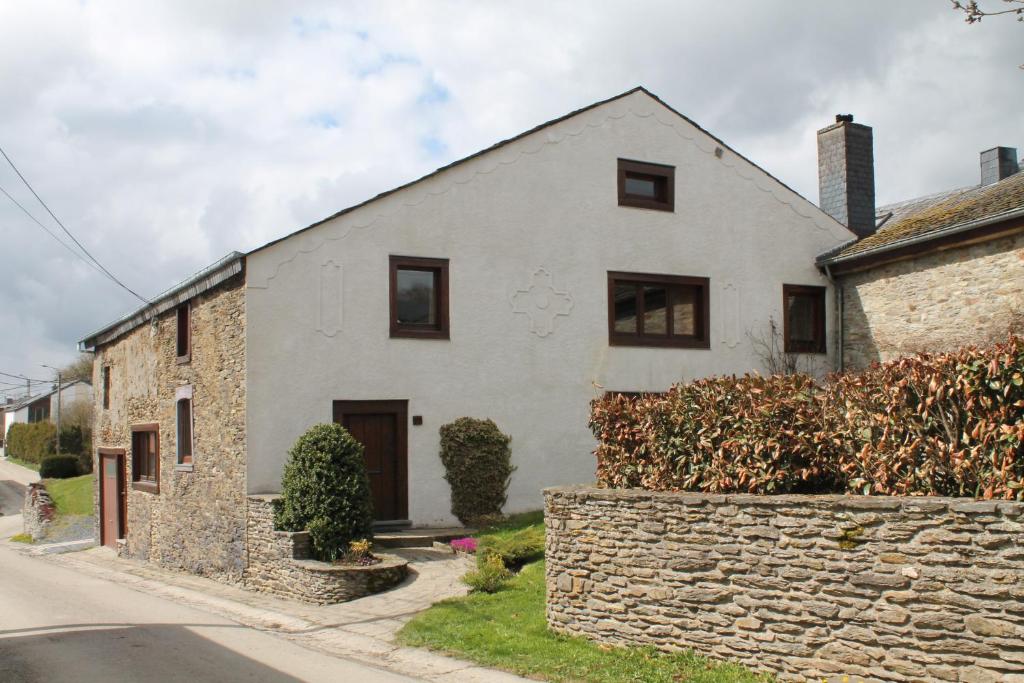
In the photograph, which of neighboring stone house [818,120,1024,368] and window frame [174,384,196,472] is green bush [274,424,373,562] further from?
neighboring stone house [818,120,1024,368]

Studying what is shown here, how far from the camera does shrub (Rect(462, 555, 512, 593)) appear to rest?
11344mm

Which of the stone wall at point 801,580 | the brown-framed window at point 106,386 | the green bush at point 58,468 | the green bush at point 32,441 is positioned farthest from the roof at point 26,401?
the stone wall at point 801,580

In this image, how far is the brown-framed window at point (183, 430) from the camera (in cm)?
1806

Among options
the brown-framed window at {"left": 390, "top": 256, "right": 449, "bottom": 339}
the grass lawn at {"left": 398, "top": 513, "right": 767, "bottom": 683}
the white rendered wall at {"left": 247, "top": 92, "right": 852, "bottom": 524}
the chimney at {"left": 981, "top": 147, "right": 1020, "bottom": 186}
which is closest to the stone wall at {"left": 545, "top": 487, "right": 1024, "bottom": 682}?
the grass lawn at {"left": 398, "top": 513, "right": 767, "bottom": 683}

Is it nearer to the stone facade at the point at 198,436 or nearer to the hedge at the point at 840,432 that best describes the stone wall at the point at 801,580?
the hedge at the point at 840,432

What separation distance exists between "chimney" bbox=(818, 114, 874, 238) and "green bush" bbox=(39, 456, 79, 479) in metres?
41.6

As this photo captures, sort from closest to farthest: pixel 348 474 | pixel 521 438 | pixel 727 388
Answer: pixel 727 388 → pixel 348 474 → pixel 521 438

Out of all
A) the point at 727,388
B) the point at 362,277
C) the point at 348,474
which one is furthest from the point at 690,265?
the point at 727,388

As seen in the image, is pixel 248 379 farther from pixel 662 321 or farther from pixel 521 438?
pixel 662 321

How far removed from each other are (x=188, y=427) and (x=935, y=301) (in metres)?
14.0

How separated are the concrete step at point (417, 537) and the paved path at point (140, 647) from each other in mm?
2884

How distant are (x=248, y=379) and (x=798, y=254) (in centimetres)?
1108

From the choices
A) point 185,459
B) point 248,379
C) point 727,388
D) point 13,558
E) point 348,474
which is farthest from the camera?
point 13,558

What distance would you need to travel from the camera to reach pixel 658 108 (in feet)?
60.0
